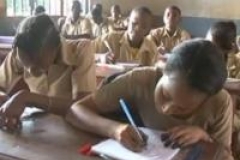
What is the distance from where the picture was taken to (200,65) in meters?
1.19

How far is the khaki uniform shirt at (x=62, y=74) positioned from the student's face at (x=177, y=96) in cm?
79

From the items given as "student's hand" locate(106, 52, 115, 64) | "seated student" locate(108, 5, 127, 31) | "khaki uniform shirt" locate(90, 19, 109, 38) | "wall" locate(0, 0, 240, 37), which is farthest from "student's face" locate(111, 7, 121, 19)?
"student's hand" locate(106, 52, 115, 64)

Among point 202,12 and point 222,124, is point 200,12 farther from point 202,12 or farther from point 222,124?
point 222,124

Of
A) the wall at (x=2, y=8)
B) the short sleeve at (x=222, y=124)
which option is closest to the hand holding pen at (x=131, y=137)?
the short sleeve at (x=222, y=124)

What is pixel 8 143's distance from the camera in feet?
4.27

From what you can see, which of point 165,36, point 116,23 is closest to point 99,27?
point 116,23

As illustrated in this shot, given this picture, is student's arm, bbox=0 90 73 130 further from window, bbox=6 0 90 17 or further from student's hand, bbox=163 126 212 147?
window, bbox=6 0 90 17

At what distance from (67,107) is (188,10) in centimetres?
630

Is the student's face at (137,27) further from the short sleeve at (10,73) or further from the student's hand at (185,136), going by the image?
the student's hand at (185,136)

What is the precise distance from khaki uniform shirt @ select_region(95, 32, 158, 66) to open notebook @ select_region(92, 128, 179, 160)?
256 centimetres

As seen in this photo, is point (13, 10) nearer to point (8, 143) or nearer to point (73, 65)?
point (73, 65)

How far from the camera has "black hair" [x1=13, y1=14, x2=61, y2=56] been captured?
1.67m

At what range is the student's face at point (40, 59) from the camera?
1.71 meters

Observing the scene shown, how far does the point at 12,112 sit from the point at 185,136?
605mm
